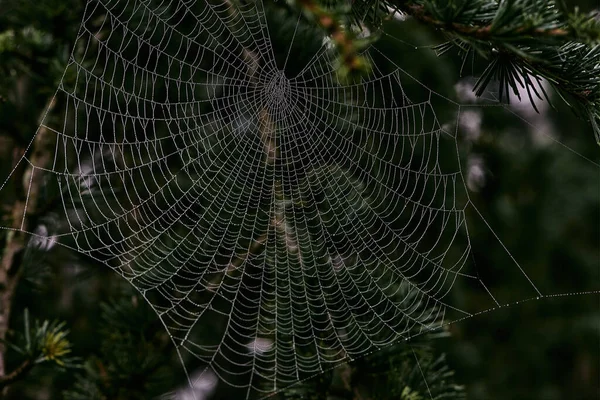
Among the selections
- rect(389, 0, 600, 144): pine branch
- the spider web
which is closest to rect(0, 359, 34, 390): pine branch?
the spider web

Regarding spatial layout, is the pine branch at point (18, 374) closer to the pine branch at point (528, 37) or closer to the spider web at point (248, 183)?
the spider web at point (248, 183)

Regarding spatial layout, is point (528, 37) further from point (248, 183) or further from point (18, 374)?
point (248, 183)

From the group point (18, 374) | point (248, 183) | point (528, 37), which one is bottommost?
point (18, 374)

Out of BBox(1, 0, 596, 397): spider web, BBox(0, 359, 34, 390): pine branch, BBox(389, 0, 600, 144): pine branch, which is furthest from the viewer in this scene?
BBox(1, 0, 596, 397): spider web

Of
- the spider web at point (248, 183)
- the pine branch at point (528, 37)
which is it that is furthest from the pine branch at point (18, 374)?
the pine branch at point (528, 37)

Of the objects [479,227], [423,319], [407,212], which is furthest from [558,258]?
[423,319]

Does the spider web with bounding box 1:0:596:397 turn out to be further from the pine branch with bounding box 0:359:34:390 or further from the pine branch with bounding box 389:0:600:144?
the pine branch with bounding box 389:0:600:144

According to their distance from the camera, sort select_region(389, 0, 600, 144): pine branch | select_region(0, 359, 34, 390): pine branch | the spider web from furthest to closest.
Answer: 1. the spider web
2. select_region(0, 359, 34, 390): pine branch
3. select_region(389, 0, 600, 144): pine branch

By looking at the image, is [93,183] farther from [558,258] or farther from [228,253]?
[558,258]

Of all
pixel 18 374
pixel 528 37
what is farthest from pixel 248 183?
pixel 528 37
